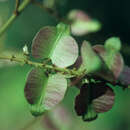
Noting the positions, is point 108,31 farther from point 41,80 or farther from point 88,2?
point 41,80

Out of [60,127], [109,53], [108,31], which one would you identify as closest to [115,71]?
[109,53]

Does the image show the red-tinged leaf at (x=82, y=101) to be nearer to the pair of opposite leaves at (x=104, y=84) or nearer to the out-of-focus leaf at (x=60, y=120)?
the pair of opposite leaves at (x=104, y=84)

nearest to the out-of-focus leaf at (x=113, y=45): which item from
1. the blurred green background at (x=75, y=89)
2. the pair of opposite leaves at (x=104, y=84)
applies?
the pair of opposite leaves at (x=104, y=84)

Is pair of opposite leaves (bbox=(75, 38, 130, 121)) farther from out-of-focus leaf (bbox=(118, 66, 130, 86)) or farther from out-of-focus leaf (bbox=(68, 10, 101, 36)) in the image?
out-of-focus leaf (bbox=(68, 10, 101, 36))

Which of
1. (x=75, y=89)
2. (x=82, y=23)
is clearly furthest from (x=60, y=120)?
(x=75, y=89)

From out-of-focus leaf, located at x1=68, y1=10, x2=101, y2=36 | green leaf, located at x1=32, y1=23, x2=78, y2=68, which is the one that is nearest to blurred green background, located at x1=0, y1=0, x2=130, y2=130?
out-of-focus leaf, located at x1=68, y1=10, x2=101, y2=36
